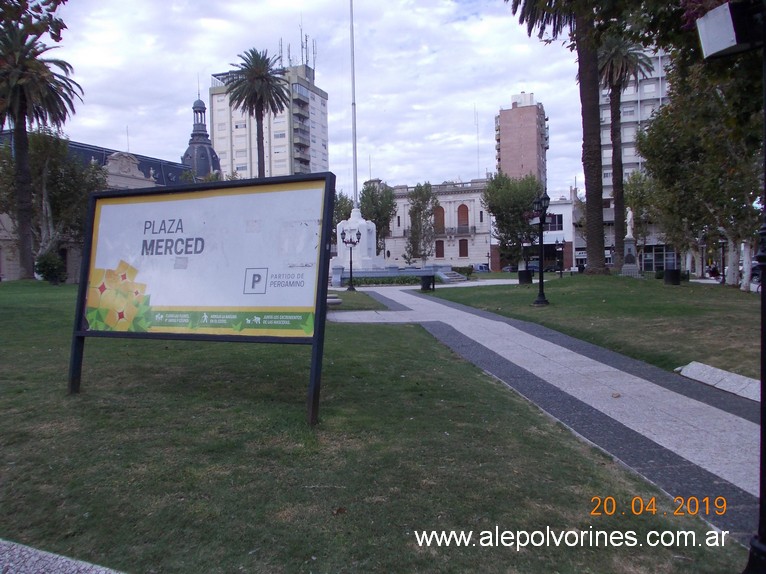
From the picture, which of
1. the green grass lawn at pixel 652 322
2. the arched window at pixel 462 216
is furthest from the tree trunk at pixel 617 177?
the arched window at pixel 462 216

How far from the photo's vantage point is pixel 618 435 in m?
6.11

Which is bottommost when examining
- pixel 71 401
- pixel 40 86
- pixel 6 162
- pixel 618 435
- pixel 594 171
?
pixel 618 435

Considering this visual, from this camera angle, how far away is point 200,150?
97.3m

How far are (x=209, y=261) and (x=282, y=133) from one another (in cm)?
10046

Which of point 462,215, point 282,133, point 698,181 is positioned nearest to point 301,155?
point 282,133

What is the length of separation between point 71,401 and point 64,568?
3.23m

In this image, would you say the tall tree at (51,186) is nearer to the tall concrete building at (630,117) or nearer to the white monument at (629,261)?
the white monument at (629,261)

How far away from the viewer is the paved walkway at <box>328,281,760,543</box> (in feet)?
15.8

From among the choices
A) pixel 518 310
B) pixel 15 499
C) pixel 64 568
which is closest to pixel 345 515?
pixel 64 568

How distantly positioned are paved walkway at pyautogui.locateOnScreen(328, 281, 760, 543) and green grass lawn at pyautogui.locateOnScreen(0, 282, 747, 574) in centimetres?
35

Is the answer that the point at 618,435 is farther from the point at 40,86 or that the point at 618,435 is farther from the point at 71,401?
the point at 40,86

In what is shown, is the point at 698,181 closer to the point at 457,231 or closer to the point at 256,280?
the point at 256,280
